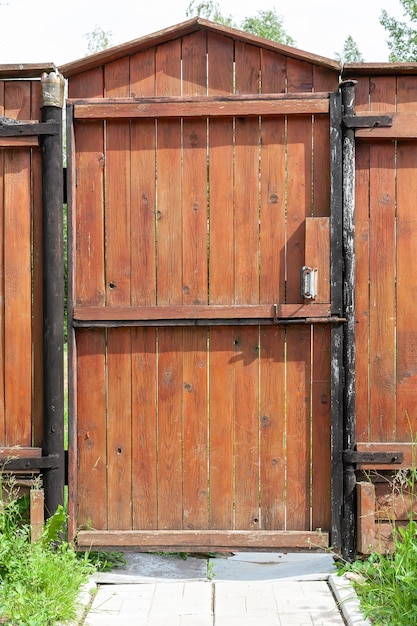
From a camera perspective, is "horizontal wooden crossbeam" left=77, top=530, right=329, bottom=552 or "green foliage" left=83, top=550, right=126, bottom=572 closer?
"horizontal wooden crossbeam" left=77, top=530, right=329, bottom=552

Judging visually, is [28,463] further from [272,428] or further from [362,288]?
[362,288]

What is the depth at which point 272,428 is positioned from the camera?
408 centimetres

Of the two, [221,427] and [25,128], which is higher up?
[25,128]

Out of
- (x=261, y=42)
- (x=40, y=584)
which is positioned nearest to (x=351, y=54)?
(x=261, y=42)

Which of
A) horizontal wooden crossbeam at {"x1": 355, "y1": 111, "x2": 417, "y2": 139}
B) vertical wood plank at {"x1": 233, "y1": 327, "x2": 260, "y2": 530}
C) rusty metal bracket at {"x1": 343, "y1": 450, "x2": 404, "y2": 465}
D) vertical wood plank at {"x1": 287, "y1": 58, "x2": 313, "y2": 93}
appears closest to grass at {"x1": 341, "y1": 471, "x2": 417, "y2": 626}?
rusty metal bracket at {"x1": 343, "y1": 450, "x2": 404, "y2": 465}

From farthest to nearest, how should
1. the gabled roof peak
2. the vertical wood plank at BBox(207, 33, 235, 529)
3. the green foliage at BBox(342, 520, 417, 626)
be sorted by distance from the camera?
the vertical wood plank at BBox(207, 33, 235, 529) → the gabled roof peak → the green foliage at BBox(342, 520, 417, 626)

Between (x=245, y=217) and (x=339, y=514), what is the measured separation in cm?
168

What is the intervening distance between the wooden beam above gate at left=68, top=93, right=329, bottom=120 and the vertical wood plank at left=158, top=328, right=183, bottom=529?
117 centimetres

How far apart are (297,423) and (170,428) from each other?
69cm

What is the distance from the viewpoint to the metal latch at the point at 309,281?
13.0 ft

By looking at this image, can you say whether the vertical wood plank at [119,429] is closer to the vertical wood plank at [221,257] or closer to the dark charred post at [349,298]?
the vertical wood plank at [221,257]

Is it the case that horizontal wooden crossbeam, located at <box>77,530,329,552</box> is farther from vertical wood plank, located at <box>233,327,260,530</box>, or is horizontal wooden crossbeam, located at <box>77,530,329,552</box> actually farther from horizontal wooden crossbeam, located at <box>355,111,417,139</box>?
horizontal wooden crossbeam, located at <box>355,111,417,139</box>

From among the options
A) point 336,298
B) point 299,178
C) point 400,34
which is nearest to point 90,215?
point 299,178

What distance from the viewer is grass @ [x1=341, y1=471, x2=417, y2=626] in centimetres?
335
